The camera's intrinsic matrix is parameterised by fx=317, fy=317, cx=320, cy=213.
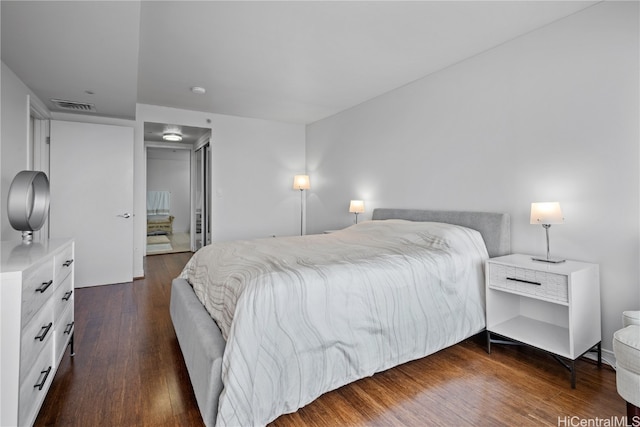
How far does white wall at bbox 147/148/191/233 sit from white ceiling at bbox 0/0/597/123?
5930 mm

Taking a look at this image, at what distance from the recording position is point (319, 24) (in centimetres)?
249

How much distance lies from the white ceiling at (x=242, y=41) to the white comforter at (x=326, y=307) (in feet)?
5.39

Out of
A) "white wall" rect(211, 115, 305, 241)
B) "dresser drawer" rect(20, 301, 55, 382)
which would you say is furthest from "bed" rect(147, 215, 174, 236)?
"dresser drawer" rect(20, 301, 55, 382)

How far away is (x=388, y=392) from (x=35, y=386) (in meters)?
1.78

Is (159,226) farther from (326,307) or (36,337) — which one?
(326,307)

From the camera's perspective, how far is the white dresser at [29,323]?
1.22 metres

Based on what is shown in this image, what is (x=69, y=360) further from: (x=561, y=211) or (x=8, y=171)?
(x=561, y=211)

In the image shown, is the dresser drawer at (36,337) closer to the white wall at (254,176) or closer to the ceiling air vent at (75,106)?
the ceiling air vent at (75,106)

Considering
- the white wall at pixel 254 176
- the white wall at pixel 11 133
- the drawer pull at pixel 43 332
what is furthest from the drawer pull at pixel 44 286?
the white wall at pixel 254 176

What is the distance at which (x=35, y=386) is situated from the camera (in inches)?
57.5

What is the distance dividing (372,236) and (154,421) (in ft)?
6.96

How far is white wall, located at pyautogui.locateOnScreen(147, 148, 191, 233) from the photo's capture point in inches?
369

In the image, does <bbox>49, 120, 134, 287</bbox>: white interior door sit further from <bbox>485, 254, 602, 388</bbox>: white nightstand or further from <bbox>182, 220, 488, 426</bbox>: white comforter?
<bbox>485, 254, 602, 388</bbox>: white nightstand

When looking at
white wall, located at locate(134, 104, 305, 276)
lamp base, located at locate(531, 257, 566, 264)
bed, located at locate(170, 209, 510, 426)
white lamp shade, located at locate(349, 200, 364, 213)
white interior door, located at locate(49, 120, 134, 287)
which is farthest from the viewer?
white wall, located at locate(134, 104, 305, 276)
